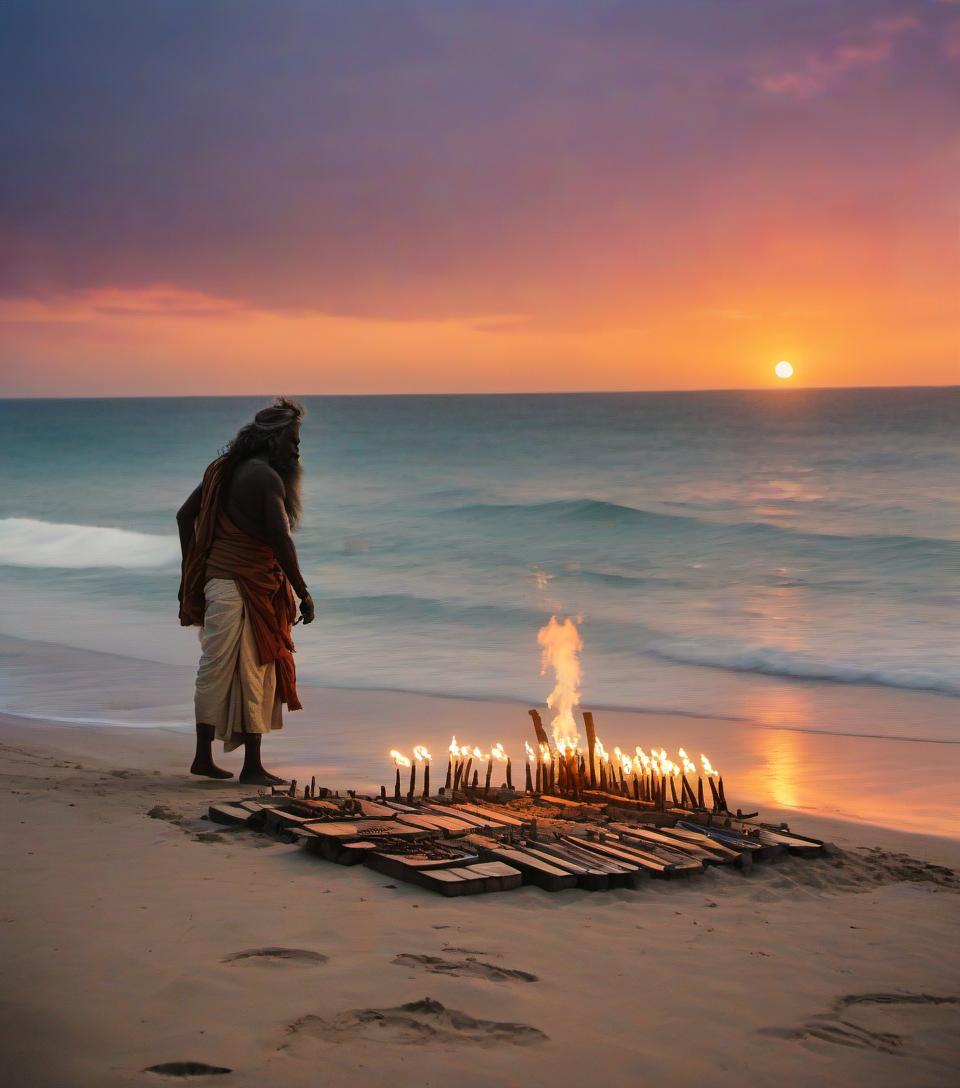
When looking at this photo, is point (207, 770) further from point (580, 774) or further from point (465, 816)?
point (580, 774)

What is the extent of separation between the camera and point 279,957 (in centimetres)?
412

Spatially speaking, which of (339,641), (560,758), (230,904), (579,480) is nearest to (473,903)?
(230,904)

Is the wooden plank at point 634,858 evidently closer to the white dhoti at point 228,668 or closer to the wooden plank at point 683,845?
the wooden plank at point 683,845

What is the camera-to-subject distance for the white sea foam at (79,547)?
28.4m

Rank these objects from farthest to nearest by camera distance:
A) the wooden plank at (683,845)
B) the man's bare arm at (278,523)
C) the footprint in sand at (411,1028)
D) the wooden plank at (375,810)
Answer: the man's bare arm at (278,523) < the wooden plank at (375,810) < the wooden plank at (683,845) < the footprint in sand at (411,1028)

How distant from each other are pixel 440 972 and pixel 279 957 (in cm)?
54

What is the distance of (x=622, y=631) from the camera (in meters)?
18.1

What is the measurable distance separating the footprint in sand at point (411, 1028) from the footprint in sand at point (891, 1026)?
797mm

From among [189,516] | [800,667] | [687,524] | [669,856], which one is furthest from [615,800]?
[687,524]

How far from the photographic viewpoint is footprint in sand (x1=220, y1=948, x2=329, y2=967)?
4062 millimetres

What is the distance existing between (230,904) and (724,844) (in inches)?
92.1

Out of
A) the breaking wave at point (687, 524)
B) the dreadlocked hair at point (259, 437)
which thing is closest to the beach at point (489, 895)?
the breaking wave at point (687, 524)

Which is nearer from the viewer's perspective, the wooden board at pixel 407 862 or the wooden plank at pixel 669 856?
the wooden board at pixel 407 862

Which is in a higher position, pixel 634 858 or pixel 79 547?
pixel 79 547
